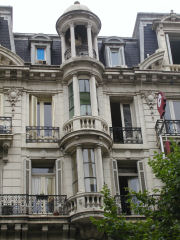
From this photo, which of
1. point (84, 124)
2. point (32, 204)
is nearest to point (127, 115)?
point (84, 124)

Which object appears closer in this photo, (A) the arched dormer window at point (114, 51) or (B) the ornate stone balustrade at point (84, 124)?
(B) the ornate stone balustrade at point (84, 124)

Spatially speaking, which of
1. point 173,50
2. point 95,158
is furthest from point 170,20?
point 95,158

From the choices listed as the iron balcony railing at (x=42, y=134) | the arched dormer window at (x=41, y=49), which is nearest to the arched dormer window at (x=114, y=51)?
the arched dormer window at (x=41, y=49)

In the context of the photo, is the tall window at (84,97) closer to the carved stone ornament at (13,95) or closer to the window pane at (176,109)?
the carved stone ornament at (13,95)

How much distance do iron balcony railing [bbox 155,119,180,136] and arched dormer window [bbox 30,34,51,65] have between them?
687 centimetres

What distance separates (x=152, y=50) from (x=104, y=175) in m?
8.74

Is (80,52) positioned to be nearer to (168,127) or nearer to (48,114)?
(48,114)

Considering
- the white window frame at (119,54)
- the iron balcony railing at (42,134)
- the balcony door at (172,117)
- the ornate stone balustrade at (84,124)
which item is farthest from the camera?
the white window frame at (119,54)

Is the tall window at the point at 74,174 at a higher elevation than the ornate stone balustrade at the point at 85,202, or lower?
higher

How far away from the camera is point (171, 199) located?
1511 cm

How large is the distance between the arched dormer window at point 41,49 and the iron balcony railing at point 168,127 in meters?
6.87

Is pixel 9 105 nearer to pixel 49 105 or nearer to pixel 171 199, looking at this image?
pixel 49 105

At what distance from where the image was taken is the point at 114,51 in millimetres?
26062

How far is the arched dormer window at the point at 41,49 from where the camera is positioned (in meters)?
25.1
